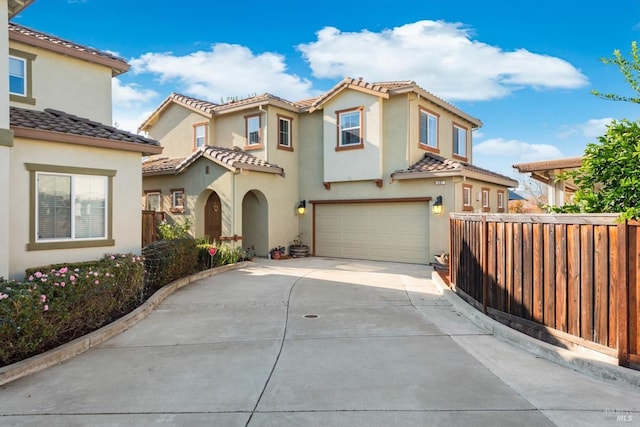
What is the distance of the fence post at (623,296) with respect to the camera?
443cm

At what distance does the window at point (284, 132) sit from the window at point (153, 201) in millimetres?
5660

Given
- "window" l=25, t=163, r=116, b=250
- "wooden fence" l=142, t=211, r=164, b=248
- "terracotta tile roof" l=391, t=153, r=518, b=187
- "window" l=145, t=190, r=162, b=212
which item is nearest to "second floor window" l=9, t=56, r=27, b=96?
"window" l=25, t=163, r=116, b=250

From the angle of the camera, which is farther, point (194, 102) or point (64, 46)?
point (194, 102)

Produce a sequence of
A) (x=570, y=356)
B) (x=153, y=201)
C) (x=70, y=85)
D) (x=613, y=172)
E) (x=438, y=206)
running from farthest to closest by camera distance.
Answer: (x=153, y=201)
(x=438, y=206)
(x=70, y=85)
(x=613, y=172)
(x=570, y=356)

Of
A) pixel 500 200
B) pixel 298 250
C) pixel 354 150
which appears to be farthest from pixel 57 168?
pixel 500 200

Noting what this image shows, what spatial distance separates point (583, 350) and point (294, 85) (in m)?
23.0

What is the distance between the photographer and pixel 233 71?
21.8 metres

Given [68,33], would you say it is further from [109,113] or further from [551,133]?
[551,133]

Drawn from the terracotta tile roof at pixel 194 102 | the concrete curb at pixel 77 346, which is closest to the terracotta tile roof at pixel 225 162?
the terracotta tile roof at pixel 194 102

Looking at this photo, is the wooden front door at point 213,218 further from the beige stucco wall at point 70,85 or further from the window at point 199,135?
the beige stucco wall at point 70,85

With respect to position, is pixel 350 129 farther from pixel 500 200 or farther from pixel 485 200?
pixel 500 200

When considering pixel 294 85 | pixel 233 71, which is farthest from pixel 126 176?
pixel 294 85

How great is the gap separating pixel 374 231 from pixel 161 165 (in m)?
9.61

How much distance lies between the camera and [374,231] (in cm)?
1605
